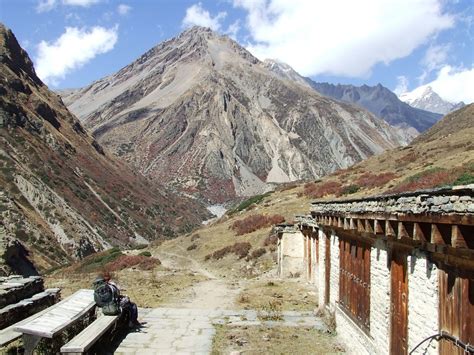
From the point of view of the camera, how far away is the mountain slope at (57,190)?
4838 cm

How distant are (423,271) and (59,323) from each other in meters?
7.23

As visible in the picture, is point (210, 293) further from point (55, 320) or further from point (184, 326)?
point (55, 320)

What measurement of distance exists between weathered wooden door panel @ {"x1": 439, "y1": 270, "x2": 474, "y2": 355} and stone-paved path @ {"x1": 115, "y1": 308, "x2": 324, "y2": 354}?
6.66 m

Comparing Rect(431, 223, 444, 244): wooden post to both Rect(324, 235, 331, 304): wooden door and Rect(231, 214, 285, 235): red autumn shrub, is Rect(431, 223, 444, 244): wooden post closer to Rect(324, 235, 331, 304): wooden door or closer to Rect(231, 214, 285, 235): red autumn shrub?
Rect(324, 235, 331, 304): wooden door

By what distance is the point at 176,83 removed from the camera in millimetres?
169625

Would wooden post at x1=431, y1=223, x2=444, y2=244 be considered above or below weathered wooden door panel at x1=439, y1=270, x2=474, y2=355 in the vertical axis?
above

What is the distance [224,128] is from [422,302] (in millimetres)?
129976

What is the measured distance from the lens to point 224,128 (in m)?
137

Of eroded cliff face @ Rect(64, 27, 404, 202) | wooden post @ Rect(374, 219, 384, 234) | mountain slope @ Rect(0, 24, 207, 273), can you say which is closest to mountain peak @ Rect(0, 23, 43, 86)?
mountain slope @ Rect(0, 24, 207, 273)

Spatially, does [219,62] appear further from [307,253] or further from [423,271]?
[423,271]

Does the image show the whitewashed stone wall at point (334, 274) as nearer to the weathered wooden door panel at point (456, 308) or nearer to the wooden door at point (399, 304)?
the wooden door at point (399, 304)

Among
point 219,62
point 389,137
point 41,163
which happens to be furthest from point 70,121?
point 389,137

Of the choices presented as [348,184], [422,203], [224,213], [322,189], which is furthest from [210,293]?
[224,213]

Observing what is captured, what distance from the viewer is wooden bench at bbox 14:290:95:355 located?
30.9 ft
